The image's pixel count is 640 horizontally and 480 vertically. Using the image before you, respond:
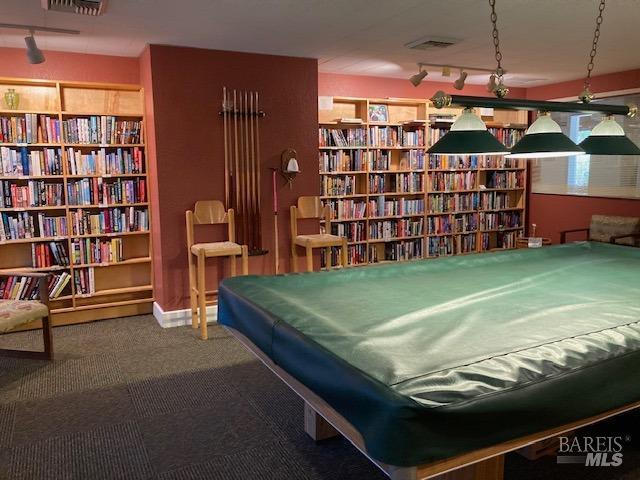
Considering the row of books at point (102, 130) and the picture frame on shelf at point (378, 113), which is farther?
the picture frame on shelf at point (378, 113)

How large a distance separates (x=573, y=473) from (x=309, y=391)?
53.3 inches

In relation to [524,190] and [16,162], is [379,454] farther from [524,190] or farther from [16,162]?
[524,190]

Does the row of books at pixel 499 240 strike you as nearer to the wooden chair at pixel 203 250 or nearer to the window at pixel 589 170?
the window at pixel 589 170

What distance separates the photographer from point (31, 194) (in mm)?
4625

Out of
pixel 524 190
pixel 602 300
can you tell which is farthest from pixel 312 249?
pixel 524 190

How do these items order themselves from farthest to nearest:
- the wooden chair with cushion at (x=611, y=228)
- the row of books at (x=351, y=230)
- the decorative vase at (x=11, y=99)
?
the row of books at (x=351, y=230) → the wooden chair with cushion at (x=611, y=228) → the decorative vase at (x=11, y=99)

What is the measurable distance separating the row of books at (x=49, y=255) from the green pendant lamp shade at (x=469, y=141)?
3.49 metres

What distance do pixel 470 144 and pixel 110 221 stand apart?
3443 mm

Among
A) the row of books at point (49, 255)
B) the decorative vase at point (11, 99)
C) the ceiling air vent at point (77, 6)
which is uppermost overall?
the ceiling air vent at point (77, 6)

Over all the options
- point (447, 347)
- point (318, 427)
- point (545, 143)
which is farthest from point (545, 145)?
point (318, 427)

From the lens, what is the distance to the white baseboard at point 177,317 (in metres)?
4.79

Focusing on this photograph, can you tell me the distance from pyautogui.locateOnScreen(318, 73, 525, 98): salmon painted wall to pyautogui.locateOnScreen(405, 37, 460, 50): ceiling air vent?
153 centimetres

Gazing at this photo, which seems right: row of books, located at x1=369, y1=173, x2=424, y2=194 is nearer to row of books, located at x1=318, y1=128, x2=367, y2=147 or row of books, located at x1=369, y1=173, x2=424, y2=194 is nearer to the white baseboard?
row of books, located at x1=318, y1=128, x2=367, y2=147
